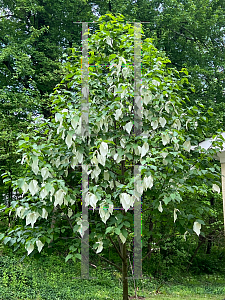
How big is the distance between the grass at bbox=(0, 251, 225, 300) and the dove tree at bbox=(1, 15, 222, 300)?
234 cm

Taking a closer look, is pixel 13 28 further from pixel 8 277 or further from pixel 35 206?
pixel 35 206

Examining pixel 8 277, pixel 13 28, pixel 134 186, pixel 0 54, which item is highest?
pixel 13 28

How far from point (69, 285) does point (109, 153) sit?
389 centimetres

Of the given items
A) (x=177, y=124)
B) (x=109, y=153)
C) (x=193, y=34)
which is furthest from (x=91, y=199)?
(x=193, y=34)

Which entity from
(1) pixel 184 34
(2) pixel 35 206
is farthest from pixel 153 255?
(1) pixel 184 34

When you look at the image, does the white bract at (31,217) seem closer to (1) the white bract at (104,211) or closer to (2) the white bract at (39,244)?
(2) the white bract at (39,244)

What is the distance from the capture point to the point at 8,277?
4.75 meters

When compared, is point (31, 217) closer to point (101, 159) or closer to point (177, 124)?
point (101, 159)

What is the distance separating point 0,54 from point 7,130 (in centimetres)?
165

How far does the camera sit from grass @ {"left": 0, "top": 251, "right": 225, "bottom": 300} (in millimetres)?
Answer: 4641

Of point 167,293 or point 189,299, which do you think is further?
point 167,293

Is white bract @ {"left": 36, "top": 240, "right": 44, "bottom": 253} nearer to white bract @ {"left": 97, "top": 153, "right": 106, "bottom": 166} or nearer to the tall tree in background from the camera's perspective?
white bract @ {"left": 97, "top": 153, "right": 106, "bottom": 166}

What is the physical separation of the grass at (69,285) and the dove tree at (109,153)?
2338mm

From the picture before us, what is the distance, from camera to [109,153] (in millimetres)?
2160
